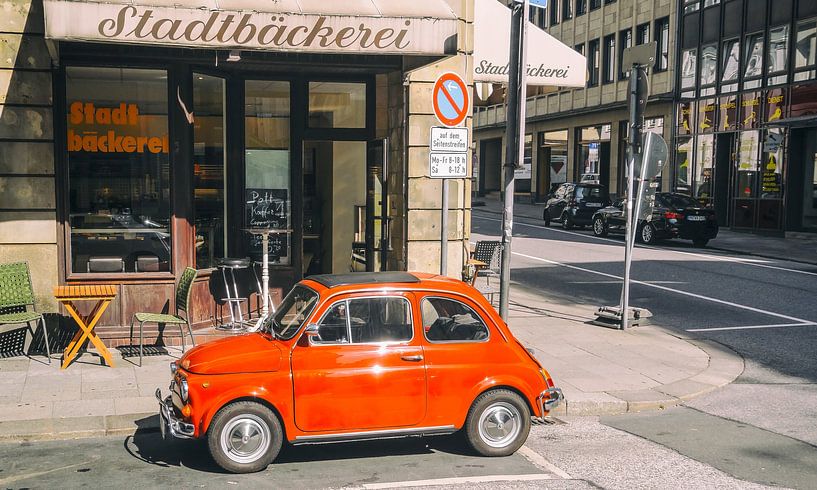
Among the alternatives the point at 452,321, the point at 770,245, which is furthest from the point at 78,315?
the point at 770,245

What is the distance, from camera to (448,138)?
907cm

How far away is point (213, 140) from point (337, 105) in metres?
2.02

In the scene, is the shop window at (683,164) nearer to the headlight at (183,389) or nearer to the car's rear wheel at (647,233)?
the car's rear wheel at (647,233)

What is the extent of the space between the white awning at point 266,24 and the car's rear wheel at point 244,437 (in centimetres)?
455

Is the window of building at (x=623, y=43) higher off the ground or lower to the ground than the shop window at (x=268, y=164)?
higher

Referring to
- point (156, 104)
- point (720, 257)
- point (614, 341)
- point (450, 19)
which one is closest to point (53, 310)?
point (156, 104)

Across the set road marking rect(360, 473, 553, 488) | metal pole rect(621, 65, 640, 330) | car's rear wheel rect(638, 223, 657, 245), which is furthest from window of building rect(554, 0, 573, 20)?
road marking rect(360, 473, 553, 488)

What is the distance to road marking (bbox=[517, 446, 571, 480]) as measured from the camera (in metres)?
6.56

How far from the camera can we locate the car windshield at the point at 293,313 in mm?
6871

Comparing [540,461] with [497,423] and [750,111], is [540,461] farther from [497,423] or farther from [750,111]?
[750,111]

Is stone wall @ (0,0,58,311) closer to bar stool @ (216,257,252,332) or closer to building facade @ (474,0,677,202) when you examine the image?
bar stool @ (216,257,252,332)

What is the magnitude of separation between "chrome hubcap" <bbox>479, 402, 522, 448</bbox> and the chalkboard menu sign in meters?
6.09

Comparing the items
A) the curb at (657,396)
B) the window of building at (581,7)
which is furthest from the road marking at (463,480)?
the window of building at (581,7)

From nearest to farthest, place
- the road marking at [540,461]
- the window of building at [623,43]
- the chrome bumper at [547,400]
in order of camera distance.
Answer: the road marking at [540,461] → the chrome bumper at [547,400] → the window of building at [623,43]
